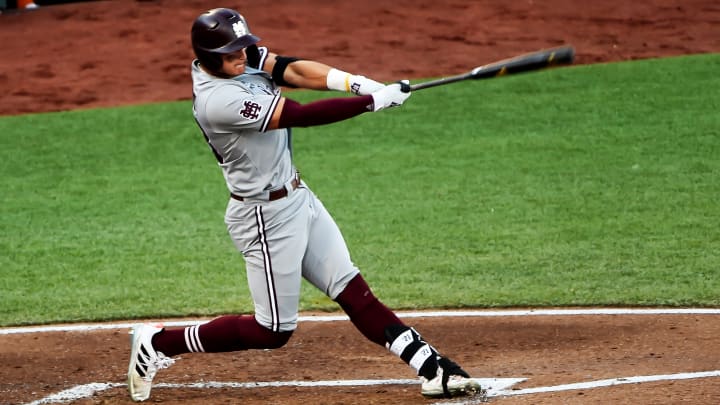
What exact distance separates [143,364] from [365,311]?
1.00 m

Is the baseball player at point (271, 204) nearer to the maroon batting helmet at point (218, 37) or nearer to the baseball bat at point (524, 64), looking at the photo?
the maroon batting helmet at point (218, 37)

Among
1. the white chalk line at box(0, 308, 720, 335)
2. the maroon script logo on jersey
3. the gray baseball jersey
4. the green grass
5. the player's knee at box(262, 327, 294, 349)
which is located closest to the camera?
the maroon script logo on jersey

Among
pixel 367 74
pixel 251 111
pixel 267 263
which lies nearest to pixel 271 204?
pixel 267 263

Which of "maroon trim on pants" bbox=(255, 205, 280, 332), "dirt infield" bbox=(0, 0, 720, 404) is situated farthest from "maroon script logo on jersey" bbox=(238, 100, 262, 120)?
"dirt infield" bbox=(0, 0, 720, 404)

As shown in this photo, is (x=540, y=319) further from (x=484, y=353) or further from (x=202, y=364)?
(x=202, y=364)

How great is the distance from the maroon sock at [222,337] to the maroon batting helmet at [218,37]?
1.11m

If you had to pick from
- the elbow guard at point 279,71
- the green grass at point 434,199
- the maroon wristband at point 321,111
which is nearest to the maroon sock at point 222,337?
the maroon wristband at point 321,111

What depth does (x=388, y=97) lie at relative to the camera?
4.80 metres

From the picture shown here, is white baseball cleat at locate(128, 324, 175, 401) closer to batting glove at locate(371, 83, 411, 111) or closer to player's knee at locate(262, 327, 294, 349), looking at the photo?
player's knee at locate(262, 327, 294, 349)

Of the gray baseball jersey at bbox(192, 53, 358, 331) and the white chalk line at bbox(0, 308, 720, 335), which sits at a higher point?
the gray baseball jersey at bbox(192, 53, 358, 331)

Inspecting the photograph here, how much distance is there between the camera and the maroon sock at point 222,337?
506cm

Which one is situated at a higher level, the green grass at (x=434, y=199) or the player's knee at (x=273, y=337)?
the player's knee at (x=273, y=337)

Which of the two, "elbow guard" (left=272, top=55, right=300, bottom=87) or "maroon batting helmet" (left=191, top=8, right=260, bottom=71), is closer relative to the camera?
"maroon batting helmet" (left=191, top=8, right=260, bottom=71)

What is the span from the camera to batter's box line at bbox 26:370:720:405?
4.94 m
